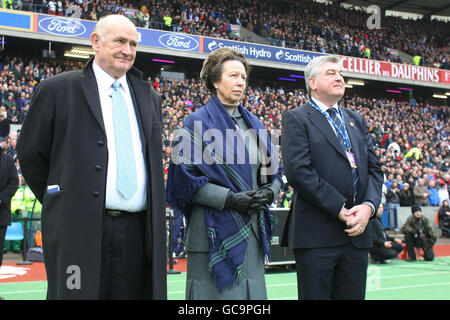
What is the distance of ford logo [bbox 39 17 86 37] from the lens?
2202 cm

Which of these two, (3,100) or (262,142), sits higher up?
(3,100)

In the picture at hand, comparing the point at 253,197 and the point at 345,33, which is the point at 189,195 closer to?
the point at 253,197

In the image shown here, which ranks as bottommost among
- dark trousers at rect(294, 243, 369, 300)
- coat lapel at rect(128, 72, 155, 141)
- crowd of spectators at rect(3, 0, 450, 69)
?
dark trousers at rect(294, 243, 369, 300)

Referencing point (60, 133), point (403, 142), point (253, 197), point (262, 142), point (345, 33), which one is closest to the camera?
point (60, 133)

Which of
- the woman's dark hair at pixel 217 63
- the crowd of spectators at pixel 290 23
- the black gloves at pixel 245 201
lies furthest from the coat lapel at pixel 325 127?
the crowd of spectators at pixel 290 23

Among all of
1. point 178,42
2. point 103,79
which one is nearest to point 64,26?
point 178,42

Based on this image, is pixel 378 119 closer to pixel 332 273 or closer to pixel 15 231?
pixel 15 231

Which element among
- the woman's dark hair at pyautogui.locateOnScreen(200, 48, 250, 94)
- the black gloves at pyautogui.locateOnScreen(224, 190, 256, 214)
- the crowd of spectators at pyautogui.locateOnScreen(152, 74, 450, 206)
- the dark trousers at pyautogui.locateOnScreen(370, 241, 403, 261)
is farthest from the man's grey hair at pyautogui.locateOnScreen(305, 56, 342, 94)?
the crowd of spectators at pyautogui.locateOnScreen(152, 74, 450, 206)

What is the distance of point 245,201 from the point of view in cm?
286

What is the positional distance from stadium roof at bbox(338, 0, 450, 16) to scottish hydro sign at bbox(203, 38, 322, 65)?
425 inches

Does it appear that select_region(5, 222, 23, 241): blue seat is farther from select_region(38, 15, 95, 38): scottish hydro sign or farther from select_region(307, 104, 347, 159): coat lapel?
select_region(38, 15, 95, 38): scottish hydro sign

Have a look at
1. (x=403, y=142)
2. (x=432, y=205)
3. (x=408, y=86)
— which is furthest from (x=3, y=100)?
(x=408, y=86)
